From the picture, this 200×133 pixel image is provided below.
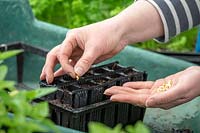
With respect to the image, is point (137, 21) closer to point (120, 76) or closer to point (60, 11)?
point (120, 76)

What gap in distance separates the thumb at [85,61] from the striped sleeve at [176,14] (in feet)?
0.92

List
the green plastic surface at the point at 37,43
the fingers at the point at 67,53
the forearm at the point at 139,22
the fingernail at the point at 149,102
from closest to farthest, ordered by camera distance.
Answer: the fingernail at the point at 149,102 < the fingers at the point at 67,53 < the forearm at the point at 139,22 < the green plastic surface at the point at 37,43

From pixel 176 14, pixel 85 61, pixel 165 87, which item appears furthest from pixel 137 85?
pixel 176 14

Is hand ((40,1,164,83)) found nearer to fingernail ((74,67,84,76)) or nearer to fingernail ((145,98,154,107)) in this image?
fingernail ((74,67,84,76))

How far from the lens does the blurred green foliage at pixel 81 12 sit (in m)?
3.15

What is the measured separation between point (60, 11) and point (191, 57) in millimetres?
1188

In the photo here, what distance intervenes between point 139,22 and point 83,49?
0.19 m

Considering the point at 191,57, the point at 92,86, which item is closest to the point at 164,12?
the point at 92,86

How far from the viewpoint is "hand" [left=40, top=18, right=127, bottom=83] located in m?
1.60

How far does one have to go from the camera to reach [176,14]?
5.89 ft

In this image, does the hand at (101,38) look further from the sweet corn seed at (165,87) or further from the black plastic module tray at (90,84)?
the sweet corn seed at (165,87)

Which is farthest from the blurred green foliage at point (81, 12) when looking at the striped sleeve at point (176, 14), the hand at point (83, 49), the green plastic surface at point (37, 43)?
the hand at point (83, 49)

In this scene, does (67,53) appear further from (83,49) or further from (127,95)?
(127,95)

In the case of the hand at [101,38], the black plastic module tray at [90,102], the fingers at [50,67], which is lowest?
the black plastic module tray at [90,102]
